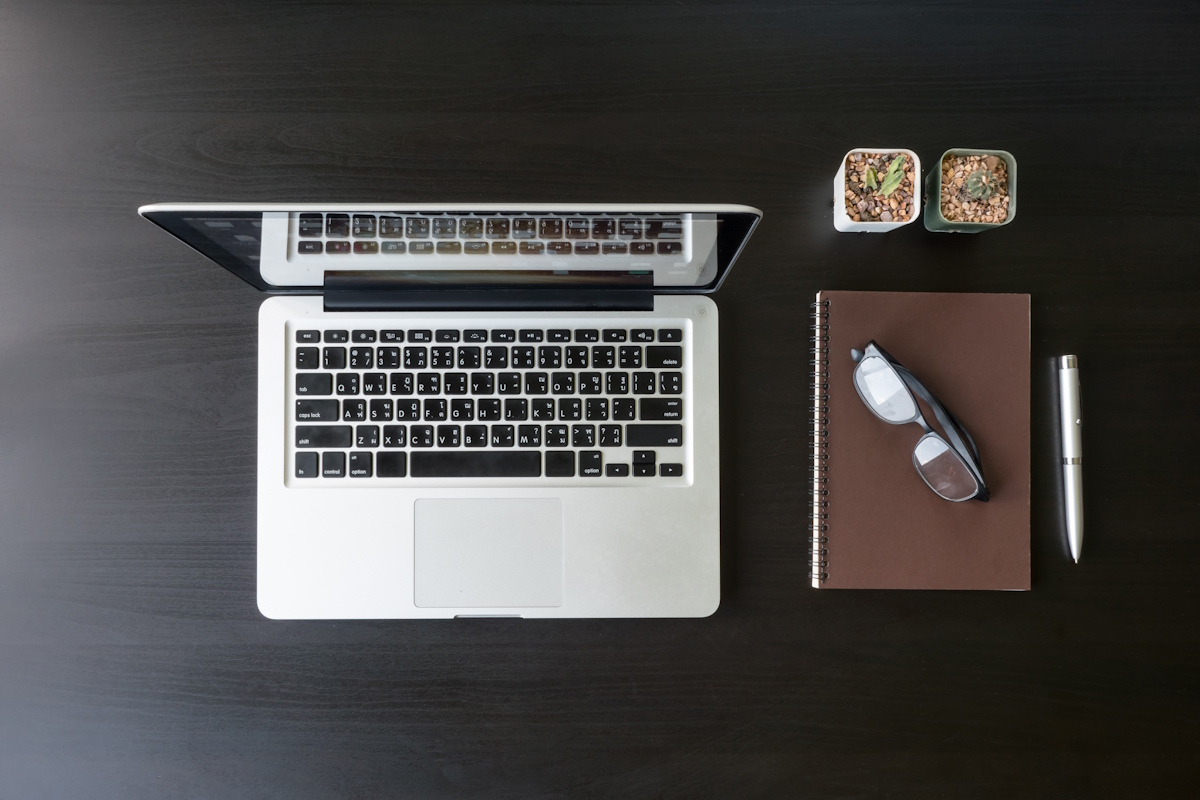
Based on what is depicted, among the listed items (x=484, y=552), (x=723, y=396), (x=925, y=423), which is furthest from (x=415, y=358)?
(x=925, y=423)

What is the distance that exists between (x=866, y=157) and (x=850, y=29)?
18 cm

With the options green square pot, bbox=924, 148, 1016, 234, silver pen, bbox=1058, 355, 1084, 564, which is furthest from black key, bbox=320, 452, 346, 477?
silver pen, bbox=1058, 355, 1084, 564

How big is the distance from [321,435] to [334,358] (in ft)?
0.28

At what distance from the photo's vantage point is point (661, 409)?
778mm

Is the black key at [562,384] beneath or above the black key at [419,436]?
above

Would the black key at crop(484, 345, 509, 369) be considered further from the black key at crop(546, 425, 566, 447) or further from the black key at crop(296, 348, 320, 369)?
the black key at crop(296, 348, 320, 369)

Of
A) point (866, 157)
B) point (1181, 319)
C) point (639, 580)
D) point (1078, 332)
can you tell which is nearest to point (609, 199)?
point (866, 157)

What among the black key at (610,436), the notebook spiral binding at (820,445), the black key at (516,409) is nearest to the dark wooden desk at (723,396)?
the notebook spiral binding at (820,445)

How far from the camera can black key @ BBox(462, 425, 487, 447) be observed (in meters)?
0.77

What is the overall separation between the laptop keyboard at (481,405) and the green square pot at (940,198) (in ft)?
1.03

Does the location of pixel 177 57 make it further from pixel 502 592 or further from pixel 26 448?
pixel 502 592

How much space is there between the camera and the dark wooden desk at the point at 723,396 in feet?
2.65

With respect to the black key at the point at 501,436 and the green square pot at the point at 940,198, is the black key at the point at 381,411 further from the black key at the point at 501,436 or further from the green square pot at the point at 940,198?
the green square pot at the point at 940,198

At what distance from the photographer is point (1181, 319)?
82 centimetres
